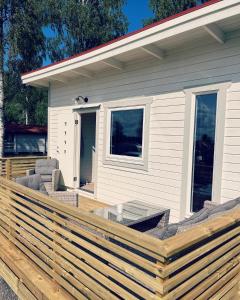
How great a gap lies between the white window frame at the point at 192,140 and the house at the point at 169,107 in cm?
1

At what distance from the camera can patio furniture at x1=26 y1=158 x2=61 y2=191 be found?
6129 millimetres

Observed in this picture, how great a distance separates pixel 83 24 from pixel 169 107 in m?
12.0

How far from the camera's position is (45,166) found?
21.5 ft

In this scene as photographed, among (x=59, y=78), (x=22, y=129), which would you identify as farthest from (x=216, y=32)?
(x=22, y=129)

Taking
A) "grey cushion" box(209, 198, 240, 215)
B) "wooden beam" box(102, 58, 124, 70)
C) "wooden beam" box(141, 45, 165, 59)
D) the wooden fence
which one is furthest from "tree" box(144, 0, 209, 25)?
the wooden fence

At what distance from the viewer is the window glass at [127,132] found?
15.0 ft

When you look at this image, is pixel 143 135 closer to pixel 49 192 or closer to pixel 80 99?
pixel 49 192

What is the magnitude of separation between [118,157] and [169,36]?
2437mm

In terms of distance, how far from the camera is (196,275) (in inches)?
57.2

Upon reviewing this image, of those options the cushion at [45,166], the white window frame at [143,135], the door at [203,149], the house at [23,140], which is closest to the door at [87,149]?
the cushion at [45,166]

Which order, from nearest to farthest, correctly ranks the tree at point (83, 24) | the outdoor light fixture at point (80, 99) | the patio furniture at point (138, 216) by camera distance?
the patio furniture at point (138, 216), the outdoor light fixture at point (80, 99), the tree at point (83, 24)

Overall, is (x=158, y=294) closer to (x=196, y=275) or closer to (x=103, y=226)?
(x=196, y=275)

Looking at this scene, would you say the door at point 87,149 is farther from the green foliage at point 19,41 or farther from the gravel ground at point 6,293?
the gravel ground at point 6,293

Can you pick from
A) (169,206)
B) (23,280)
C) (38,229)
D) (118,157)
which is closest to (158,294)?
(38,229)
